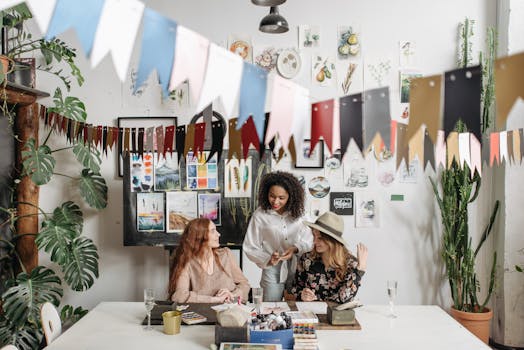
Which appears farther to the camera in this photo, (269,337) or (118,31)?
(269,337)

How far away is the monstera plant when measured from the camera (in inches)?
123

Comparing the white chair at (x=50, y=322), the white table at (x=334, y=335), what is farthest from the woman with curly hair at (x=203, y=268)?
the white chair at (x=50, y=322)

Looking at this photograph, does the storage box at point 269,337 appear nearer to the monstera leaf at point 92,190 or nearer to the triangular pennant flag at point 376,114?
the triangular pennant flag at point 376,114

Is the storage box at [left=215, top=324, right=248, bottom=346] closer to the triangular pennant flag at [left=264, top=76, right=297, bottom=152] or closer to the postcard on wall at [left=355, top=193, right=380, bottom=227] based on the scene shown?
the triangular pennant flag at [left=264, top=76, right=297, bottom=152]

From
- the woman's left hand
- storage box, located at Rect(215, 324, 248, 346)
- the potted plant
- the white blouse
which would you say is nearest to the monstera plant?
the white blouse

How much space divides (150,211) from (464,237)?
2349mm

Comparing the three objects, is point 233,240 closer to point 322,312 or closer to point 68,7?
point 322,312

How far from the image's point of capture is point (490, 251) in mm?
3848

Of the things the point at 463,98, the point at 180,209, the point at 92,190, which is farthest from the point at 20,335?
the point at 463,98

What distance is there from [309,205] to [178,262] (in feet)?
4.48

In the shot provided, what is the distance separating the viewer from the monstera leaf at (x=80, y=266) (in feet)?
11.1

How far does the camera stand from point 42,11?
3.67 ft

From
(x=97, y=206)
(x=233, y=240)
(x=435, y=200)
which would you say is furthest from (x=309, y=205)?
(x=97, y=206)

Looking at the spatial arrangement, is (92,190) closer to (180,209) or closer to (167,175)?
(167,175)
